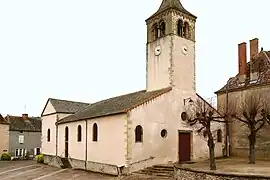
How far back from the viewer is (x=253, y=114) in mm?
21703

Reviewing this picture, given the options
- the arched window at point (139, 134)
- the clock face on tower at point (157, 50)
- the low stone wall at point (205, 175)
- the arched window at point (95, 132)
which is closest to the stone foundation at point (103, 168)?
the arched window at point (95, 132)

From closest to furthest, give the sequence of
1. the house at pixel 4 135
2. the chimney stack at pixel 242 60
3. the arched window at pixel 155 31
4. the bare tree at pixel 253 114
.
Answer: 1. the bare tree at pixel 253 114
2. the arched window at pixel 155 31
3. the chimney stack at pixel 242 60
4. the house at pixel 4 135

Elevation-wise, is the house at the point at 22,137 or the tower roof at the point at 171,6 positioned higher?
the tower roof at the point at 171,6

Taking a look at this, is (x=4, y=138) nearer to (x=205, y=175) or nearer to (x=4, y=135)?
(x=4, y=135)

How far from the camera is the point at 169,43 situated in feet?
84.8

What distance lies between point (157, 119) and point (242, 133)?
820cm

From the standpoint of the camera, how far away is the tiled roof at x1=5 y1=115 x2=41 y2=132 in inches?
2079

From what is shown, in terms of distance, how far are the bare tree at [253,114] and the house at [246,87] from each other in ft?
3.23

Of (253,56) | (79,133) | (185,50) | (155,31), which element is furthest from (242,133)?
(79,133)

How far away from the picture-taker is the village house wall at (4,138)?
162 feet

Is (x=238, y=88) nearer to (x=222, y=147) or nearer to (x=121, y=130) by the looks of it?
(x=222, y=147)

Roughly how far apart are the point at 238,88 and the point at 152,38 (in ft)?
27.9

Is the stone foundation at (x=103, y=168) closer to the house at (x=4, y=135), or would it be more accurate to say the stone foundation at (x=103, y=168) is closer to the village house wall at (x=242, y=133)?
the village house wall at (x=242, y=133)

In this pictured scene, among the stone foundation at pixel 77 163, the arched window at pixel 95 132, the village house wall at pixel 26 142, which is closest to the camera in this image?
the arched window at pixel 95 132
